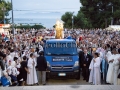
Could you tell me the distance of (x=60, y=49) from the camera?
15.0m

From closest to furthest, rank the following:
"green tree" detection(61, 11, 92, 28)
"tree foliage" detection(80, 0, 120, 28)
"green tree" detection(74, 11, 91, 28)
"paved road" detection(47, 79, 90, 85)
A: 1. "paved road" detection(47, 79, 90, 85)
2. "tree foliage" detection(80, 0, 120, 28)
3. "green tree" detection(74, 11, 91, 28)
4. "green tree" detection(61, 11, 92, 28)

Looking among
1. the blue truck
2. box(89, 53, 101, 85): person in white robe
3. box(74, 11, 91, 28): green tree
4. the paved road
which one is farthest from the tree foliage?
box(89, 53, 101, 85): person in white robe

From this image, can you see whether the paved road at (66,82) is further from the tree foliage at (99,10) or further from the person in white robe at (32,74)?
the tree foliage at (99,10)

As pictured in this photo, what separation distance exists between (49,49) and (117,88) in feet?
24.7

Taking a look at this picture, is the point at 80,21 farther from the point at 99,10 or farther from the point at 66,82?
the point at 66,82

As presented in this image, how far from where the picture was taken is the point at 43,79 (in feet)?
43.2

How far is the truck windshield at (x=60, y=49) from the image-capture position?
14.8m

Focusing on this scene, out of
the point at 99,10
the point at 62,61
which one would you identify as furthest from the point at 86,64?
the point at 99,10

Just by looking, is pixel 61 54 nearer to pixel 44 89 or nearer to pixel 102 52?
pixel 102 52

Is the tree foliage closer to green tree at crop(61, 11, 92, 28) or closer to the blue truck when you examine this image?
green tree at crop(61, 11, 92, 28)

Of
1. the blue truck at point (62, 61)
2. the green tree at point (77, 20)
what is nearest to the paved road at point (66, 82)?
the blue truck at point (62, 61)

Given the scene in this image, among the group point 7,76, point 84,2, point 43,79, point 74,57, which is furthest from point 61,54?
point 84,2

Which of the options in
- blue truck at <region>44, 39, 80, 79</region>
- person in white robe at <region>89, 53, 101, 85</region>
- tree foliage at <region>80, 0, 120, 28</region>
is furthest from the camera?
tree foliage at <region>80, 0, 120, 28</region>

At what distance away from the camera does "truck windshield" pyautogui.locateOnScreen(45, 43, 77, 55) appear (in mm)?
14757
